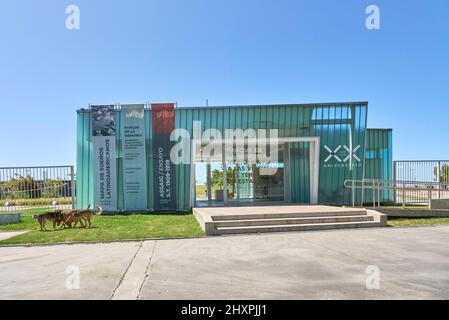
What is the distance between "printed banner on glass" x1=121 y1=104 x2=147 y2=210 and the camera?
14086 mm

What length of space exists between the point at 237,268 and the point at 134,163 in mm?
9933

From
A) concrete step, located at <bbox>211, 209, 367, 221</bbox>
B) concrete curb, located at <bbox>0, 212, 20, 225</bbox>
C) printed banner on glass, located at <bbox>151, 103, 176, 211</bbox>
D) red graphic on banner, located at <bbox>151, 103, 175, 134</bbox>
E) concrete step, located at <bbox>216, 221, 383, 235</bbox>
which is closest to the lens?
concrete step, located at <bbox>216, 221, 383, 235</bbox>

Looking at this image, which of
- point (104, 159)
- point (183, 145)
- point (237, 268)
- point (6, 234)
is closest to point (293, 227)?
point (237, 268)

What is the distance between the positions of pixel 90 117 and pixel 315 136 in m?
10.4

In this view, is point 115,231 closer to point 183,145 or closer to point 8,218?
point 8,218

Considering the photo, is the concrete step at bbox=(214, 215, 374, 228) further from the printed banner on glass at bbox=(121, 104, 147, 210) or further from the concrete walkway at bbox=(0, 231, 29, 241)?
the printed banner on glass at bbox=(121, 104, 147, 210)

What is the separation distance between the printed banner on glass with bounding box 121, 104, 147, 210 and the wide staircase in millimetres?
5276

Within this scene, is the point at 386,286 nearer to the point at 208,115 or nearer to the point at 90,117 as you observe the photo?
the point at 208,115

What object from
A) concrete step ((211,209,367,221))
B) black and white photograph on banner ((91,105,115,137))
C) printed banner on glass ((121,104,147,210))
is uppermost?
black and white photograph on banner ((91,105,115,137))

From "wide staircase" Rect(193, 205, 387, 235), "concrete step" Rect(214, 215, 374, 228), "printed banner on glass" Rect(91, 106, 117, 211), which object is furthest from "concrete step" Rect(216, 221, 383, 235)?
"printed banner on glass" Rect(91, 106, 117, 211)

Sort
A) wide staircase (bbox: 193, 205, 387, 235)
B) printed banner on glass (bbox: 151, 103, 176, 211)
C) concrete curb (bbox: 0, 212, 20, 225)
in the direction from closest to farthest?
wide staircase (bbox: 193, 205, 387, 235), concrete curb (bbox: 0, 212, 20, 225), printed banner on glass (bbox: 151, 103, 176, 211)

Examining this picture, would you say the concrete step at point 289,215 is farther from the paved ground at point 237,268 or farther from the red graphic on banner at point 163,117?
the red graphic on banner at point 163,117

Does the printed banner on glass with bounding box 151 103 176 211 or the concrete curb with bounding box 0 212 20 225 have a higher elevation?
the printed banner on glass with bounding box 151 103 176 211
